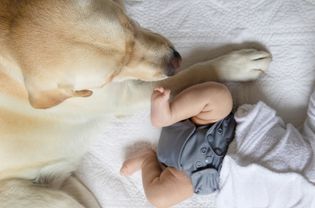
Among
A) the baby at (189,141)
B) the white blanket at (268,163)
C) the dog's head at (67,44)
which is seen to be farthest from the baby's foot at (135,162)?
the dog's head at (67,44)

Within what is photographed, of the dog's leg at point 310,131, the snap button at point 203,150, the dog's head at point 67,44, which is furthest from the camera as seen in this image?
the snap button at point 203,150

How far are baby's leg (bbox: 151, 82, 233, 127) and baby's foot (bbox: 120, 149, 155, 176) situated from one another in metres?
0.23

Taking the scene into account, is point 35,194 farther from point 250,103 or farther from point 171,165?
point 250,103

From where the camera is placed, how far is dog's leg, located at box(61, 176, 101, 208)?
1729mm

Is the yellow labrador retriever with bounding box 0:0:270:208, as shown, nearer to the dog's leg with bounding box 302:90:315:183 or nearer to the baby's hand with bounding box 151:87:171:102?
the baby's hand with bounding box 151:87:171:102

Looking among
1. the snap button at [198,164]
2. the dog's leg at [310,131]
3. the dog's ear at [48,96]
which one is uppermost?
the dog's ear at [48,96]

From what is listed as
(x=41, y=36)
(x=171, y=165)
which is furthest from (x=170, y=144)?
(x=41, y=36)

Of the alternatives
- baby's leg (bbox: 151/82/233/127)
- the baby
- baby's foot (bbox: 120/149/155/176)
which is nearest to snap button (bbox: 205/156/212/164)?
the baby

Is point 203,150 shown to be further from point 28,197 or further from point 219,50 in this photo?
point 28,197

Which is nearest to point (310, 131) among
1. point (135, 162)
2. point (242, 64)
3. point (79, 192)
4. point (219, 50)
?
point (242, 64)

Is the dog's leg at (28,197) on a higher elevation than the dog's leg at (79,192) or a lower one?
→ higher

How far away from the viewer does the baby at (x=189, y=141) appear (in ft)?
4.63

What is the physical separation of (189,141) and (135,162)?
27 cm

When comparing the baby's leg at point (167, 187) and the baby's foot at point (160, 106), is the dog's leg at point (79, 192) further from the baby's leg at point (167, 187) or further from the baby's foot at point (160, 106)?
the baby's foot at point (160, 106)
